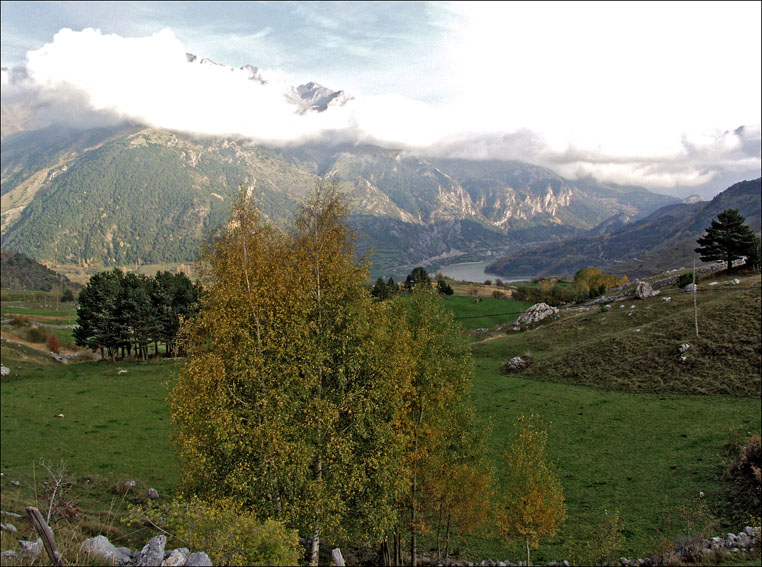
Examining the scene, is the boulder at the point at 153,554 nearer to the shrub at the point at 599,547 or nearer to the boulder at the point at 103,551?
the boulder at the point at 103,551

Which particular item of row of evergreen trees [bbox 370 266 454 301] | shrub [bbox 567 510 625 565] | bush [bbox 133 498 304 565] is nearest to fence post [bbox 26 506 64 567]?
bush [bbox 133 498 304 565]

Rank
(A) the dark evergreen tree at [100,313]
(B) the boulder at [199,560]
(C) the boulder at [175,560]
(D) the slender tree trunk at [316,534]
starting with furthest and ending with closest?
(A) the dark evergreen tree at [100,313] → (D) the slender tree trunk at [316,534] → (C) the boulder at [175,560] → (B) the boulder at [199,560]

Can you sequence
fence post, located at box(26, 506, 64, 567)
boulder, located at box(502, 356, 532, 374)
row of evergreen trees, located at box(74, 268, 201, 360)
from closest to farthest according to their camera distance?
fence post, located at box(26, 506, 64, 567) < boulder, located at box(502, 356, 532, 374) < row of evergreen trees, located at box(74, 268, 201, 360)

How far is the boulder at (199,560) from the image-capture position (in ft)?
37.0

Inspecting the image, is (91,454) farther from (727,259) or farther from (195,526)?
(727,259)

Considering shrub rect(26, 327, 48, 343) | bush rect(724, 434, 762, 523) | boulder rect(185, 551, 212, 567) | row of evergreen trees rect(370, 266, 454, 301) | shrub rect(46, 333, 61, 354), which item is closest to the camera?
boulder rect(185, 551, 212, 567)

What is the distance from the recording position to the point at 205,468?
53.7ft

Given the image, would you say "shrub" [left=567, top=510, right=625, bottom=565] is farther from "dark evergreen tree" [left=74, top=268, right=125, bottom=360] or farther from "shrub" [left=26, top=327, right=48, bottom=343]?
"shrub" [left=26, top=327, right=48, bottom=343]

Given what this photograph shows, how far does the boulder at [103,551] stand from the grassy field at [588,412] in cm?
381

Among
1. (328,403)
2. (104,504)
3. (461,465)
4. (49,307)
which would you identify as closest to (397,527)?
(461,465)

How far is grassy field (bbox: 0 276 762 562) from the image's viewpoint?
2772cm

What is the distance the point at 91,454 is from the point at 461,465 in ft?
102

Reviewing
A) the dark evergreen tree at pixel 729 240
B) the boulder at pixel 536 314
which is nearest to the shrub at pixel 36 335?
the boulder at pixel 536 314

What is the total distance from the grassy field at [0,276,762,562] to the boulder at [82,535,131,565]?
3.81 m
